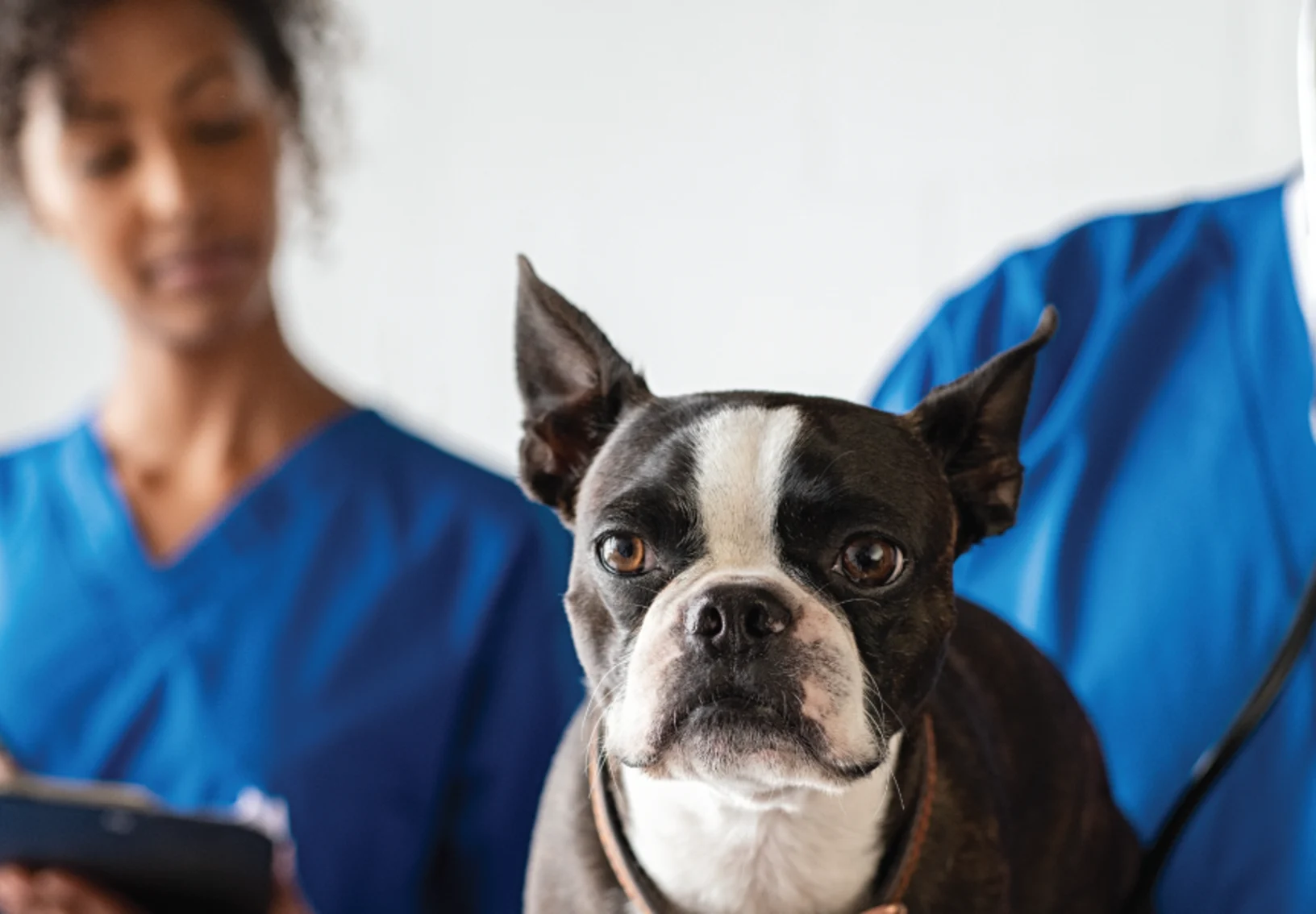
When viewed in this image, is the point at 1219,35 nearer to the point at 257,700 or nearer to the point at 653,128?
the point at 653,128

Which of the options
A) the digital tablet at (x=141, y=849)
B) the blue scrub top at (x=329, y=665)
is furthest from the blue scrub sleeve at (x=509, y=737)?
the digital tablet at (x=141, y=849)

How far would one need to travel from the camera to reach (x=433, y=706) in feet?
5.15

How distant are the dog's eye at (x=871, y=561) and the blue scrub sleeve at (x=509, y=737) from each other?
0.93m

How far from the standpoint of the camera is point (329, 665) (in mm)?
1552

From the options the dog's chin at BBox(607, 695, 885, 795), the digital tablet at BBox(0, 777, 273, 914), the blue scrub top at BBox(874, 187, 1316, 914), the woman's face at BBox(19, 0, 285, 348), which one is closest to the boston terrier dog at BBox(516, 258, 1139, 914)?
the dog's chin at BBox(607, 695, 885, 795)

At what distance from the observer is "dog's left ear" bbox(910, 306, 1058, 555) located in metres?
0.59

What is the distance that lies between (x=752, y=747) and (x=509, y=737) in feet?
3.27

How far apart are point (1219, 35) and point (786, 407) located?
4.81 feet

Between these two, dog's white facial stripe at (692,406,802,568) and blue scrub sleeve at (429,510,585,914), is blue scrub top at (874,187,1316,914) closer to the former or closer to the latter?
dog's white facial stripe at (692,406,802,568)

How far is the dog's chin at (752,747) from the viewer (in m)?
0.64

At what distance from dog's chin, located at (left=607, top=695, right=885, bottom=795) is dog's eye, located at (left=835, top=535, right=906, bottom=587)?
74 mm

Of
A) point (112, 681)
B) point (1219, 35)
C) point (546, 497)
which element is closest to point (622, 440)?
point (546, 497)

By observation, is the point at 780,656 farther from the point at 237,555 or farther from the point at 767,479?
the point at 237,555

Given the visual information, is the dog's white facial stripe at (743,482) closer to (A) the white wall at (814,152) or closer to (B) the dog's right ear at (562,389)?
(B) the dog's right ear at (562,389)
